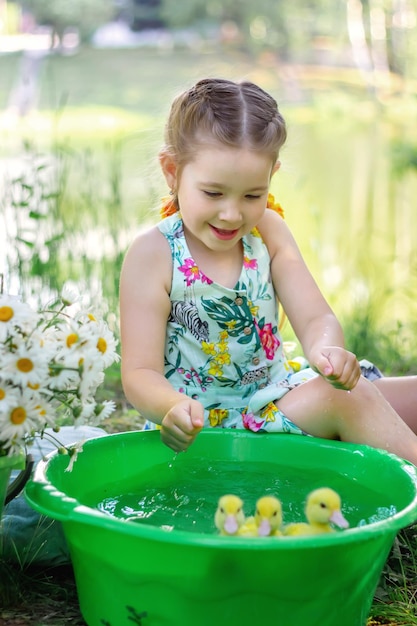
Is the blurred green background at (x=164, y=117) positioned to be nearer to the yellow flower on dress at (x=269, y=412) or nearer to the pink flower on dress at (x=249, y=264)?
the pink flower on dress at (x=249, y=264)

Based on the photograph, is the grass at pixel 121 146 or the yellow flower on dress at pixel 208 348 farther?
the yellow flower on dress at pixel 208 348

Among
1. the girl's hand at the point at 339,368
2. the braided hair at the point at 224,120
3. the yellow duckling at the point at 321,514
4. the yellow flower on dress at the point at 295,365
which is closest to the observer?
the yellow duckling at the point at 321,514

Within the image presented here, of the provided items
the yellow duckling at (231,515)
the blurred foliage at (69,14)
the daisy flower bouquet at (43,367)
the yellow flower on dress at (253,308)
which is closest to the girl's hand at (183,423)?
the daisy flower bouquet at (43,367)

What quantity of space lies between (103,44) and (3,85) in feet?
12.4

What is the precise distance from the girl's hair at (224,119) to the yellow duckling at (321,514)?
0.82 m

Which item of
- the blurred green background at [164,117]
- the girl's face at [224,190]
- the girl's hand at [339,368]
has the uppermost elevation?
the girl's face at [224,190]

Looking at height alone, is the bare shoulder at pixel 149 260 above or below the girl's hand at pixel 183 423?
above

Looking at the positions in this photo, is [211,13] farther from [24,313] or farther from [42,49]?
[24,313]

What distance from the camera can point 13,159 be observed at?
738cm

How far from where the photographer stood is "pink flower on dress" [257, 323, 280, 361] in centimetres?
239

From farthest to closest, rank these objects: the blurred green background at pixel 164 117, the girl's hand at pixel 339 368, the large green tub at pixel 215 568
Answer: the blurred green background at pixel 164 117 → the girl's hand at pixel 339 368 → the large green tub at pixel 215 568

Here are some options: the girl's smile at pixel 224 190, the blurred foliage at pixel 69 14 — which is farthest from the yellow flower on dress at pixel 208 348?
the blurred foliage at pixel 69 14

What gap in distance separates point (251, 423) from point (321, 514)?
2.00ft

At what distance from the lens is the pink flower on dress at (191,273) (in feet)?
7.59
